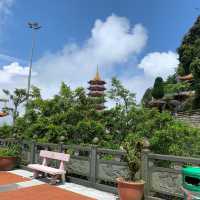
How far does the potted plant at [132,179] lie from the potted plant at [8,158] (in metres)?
5.35

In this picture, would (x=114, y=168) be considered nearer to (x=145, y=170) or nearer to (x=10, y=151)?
(x=145, y=170)

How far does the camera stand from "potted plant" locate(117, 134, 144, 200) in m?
6.08

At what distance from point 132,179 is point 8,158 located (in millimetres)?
5582

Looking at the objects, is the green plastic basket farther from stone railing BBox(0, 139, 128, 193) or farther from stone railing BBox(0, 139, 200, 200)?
stone railing BBox(0, 139, 128, 193)

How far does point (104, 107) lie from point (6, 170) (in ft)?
15.3

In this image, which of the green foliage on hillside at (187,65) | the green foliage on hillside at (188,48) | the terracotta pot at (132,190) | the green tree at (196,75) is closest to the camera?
the terracotta pot at (132,190)

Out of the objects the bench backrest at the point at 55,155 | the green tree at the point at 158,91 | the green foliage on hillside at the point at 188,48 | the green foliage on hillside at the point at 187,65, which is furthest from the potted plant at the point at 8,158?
the green foliage on hillside at the point at 188,48

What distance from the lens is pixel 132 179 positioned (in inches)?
252

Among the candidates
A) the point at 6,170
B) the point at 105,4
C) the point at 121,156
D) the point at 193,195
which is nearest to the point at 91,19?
the point at 105,4

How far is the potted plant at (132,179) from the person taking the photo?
6.08 meters

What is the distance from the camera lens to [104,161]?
7508 mm

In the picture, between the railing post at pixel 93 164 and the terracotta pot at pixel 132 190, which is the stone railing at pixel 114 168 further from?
the terracotta pot at pixel 132 190

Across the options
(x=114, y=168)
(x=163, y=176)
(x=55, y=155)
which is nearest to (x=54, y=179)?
(x=55, y=155)

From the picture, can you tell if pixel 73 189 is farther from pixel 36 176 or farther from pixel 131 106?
pixel 131 106
